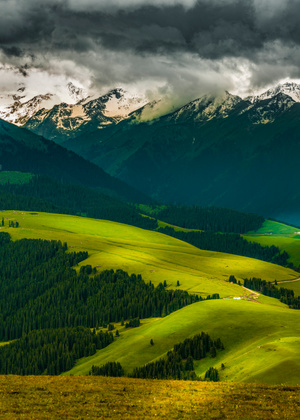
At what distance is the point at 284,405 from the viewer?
73812mm

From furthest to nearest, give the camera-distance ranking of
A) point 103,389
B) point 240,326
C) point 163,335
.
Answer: point 163,335 → point 240,326 → point 103,389

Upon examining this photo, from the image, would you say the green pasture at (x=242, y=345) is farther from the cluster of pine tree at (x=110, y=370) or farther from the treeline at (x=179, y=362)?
the treeline at (x=179, y=362)

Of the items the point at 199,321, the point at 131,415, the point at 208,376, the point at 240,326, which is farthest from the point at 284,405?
the point at 199,321

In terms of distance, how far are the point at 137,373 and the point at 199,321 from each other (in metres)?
42.2

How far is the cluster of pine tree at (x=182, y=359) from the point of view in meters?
152

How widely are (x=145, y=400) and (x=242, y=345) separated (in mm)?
82726

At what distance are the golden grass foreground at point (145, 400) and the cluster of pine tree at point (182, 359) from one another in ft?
194

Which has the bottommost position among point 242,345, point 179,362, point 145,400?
point 179,362

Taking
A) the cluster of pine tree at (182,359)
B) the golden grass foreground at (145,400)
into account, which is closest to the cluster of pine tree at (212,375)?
the cluster of pine tree at (182,359)

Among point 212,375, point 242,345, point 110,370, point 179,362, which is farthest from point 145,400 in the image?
point 110,370

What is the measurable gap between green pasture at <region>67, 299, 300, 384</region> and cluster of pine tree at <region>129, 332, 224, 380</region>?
9.51ft

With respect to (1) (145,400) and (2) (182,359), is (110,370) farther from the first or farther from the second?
(1) (145,400)

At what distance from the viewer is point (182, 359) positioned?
16075 cm

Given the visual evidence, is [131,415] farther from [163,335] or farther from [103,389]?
[163,335]
